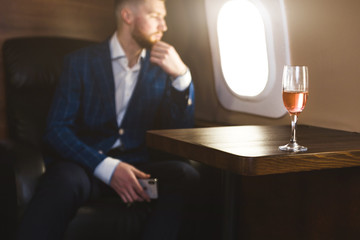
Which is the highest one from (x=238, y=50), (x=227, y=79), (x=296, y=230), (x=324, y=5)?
(x=324, y=5)

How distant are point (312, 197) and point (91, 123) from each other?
87 cm

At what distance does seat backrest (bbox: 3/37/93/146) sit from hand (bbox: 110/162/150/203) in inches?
21.1

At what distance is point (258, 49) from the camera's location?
180 cm

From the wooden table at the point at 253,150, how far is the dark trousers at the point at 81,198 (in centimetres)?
28

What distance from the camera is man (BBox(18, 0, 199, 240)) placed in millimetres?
1410

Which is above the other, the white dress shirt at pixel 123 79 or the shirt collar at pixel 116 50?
the shirt collar at pixel 116 50

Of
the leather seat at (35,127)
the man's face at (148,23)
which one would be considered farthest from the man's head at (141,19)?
the leather seat at (35,127)

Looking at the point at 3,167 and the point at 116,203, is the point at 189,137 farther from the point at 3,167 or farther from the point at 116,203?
the point at 3,167

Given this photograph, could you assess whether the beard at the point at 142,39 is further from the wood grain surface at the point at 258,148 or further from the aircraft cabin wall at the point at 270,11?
the wood grain surface at the point at 258,148

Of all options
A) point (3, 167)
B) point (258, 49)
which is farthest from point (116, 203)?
point (258, 49)

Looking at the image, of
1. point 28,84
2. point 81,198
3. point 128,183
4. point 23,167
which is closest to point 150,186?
point 128,183

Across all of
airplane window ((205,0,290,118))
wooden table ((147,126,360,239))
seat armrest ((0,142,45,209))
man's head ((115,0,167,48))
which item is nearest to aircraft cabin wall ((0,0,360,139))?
airplane window ((205,0,290,118))

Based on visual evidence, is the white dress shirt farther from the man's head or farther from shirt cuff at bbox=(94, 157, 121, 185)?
shirt cuff at bbox=(94, 157, 121, 185)

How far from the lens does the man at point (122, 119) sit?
4.63 ft
